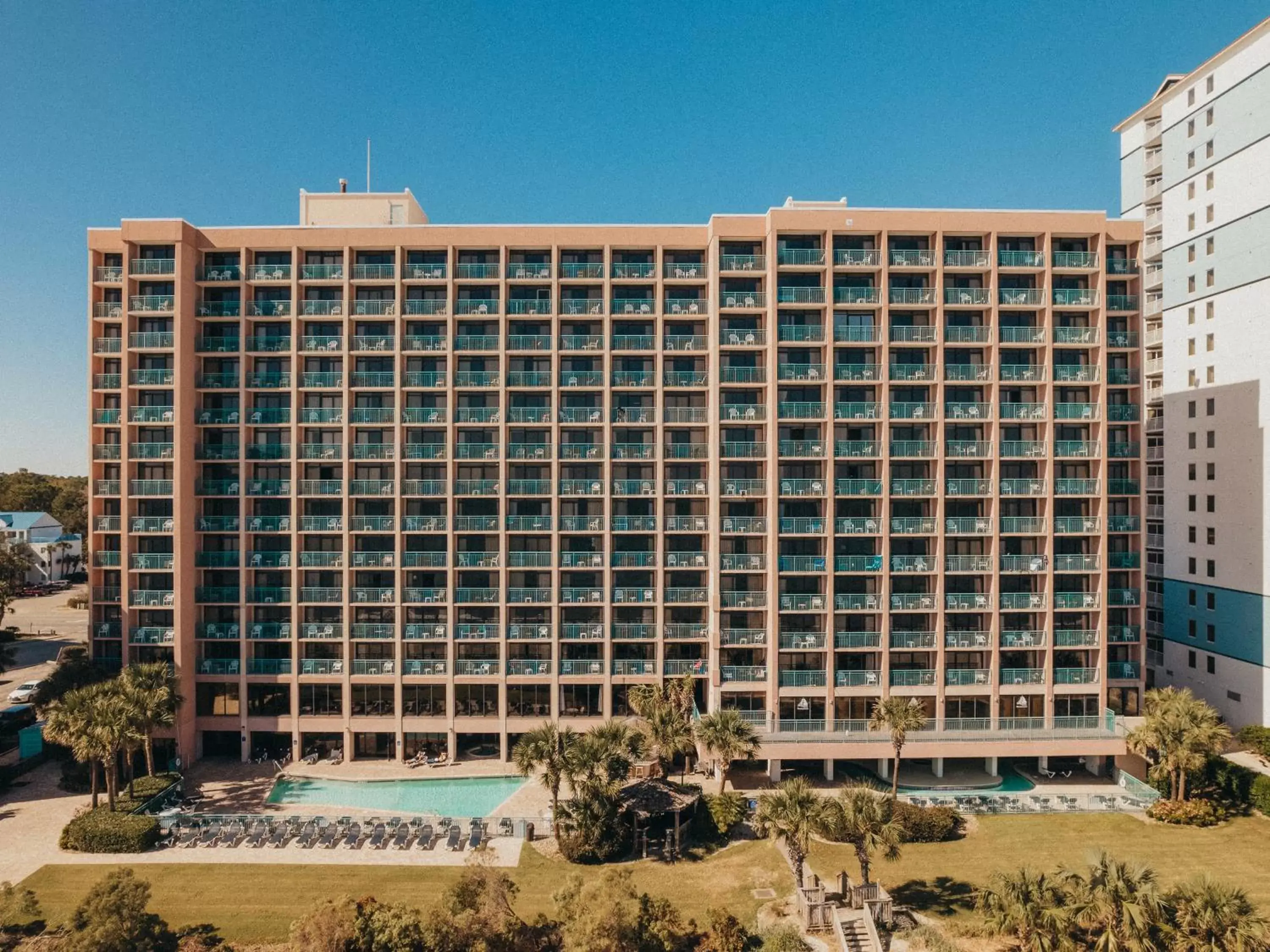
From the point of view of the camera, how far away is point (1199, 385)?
51.9m

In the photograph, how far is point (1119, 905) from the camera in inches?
1053

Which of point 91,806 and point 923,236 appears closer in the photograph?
point 91,806

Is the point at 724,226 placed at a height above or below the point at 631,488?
above

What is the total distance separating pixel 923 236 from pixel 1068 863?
130ft

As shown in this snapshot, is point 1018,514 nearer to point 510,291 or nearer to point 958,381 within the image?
point 958,381

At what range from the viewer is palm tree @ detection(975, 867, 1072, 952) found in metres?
26.8

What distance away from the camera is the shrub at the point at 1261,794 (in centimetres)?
4044

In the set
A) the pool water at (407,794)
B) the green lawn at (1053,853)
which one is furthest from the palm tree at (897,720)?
the pool water at (407,794)

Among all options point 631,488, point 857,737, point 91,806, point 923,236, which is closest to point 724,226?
point 923,236

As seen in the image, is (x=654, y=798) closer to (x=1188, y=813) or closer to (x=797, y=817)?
(x=797, y=817)

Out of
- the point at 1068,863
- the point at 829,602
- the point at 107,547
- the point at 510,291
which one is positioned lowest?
the point at 1068,863

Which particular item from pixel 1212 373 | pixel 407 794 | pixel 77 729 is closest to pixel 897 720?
pixel 407 794

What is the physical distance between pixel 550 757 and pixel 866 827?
53.1 feet

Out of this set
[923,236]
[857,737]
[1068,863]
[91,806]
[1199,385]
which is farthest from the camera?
[1199,385]
